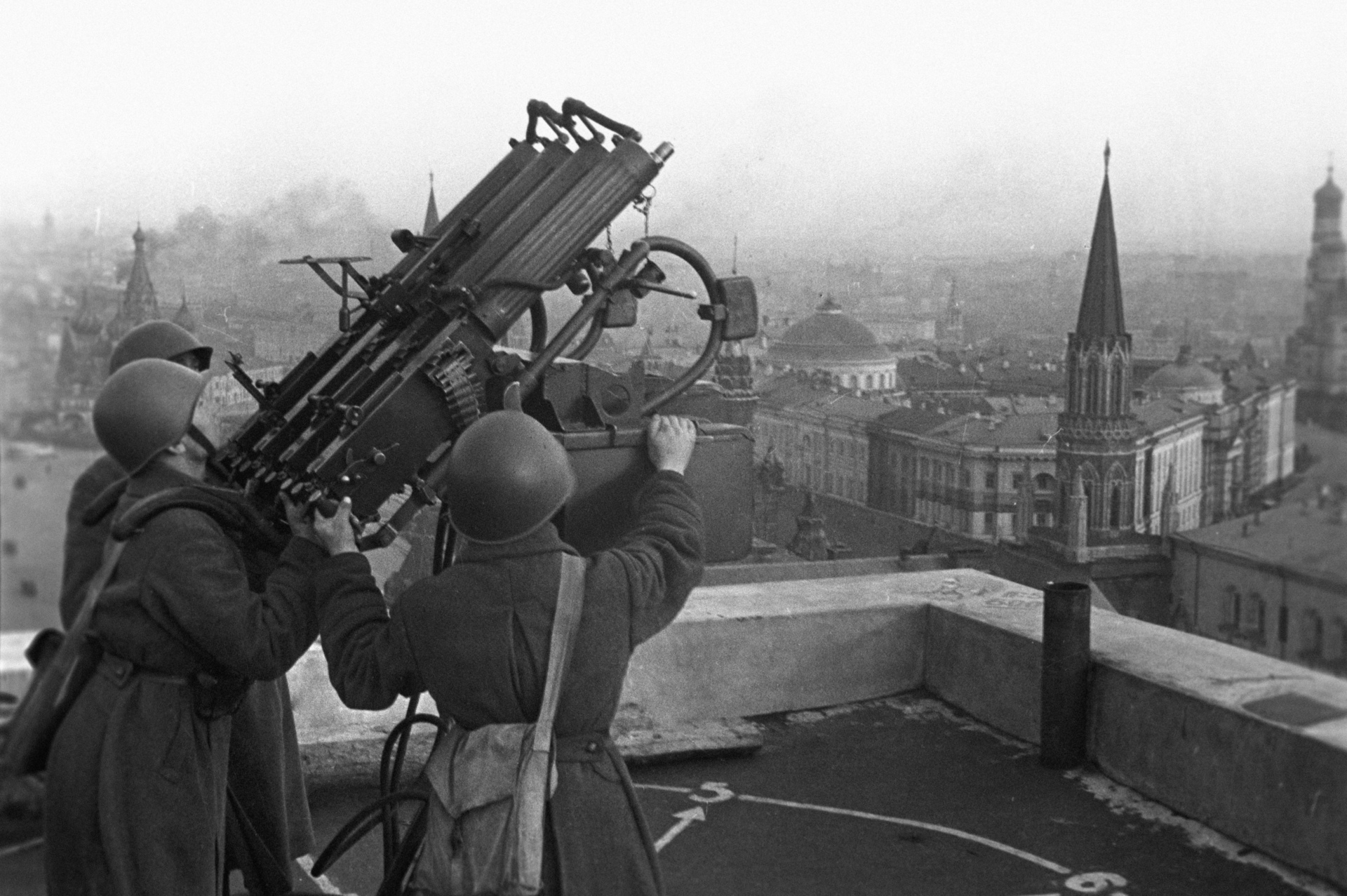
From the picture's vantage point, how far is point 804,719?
20.2ft

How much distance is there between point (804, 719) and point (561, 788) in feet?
11.2

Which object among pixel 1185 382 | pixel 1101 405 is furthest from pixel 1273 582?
pixel 1101 405

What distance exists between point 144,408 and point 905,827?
118 inches

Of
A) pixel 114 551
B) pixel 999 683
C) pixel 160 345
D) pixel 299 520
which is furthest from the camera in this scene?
pixel 999 683

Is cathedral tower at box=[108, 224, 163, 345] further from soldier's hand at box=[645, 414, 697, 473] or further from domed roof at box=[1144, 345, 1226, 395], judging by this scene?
domed roof at box=[1144, 345, 1226, 395]

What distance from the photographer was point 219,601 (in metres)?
3.05

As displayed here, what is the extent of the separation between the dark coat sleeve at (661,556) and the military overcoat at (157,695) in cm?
62

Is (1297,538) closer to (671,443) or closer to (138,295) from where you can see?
(671,443)

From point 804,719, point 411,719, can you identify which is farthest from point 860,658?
point 411,719

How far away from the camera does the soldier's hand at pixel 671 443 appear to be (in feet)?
11.6

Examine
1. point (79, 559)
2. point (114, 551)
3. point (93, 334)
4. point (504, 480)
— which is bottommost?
point (79, 559)

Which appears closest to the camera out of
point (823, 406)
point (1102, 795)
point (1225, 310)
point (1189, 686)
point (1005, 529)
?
point (1189, 686)

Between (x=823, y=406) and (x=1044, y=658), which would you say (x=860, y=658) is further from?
(x=823, y=406)

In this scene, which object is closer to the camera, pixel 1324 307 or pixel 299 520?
pixel 299 520
